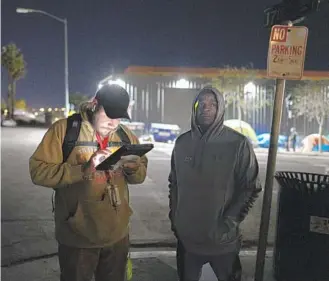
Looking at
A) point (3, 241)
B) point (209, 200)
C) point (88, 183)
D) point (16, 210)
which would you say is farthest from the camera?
point (16, 210)

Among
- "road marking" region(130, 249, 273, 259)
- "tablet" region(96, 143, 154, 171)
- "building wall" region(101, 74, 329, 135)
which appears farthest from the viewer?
"building wall" region(101, 74, 329, 135)

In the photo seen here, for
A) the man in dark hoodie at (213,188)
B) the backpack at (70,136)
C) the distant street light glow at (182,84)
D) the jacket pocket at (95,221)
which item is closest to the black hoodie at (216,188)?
the man in dark hoodie at (213,188)

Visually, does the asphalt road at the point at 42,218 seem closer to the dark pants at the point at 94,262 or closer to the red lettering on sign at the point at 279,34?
the dark pants at the point at 94,262

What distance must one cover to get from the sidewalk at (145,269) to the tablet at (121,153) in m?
2.21

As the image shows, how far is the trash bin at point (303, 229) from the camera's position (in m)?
3.92

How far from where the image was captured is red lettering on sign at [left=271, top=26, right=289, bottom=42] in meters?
3.88

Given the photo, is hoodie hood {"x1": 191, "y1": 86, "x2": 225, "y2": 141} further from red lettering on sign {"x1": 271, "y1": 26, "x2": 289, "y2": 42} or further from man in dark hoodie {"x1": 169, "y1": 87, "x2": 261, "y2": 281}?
red lettering on sign {"x1": 271, "y1": 26, "x2": 289, "y2": 42}

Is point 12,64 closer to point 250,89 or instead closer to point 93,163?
point 250,89

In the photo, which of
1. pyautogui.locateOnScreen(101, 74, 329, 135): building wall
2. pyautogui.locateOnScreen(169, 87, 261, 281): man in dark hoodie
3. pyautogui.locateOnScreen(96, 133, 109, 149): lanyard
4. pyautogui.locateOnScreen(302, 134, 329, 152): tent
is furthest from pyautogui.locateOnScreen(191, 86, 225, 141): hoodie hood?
pyautogui.locateOnScreen(101, 74, 329, 135): building wall

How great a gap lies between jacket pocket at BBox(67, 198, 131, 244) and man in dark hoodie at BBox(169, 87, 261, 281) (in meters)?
0.53

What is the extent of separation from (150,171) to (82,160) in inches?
454

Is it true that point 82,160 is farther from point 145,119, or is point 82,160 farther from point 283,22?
point 145,119

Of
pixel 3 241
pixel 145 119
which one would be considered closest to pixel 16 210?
pixel 3 241

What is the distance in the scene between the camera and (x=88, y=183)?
2693 mm
